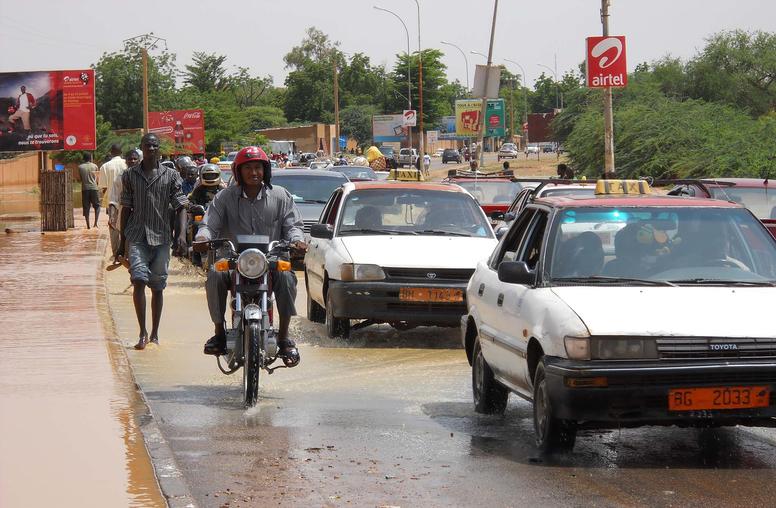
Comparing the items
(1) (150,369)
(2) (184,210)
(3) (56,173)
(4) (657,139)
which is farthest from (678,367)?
(4) (657,139)

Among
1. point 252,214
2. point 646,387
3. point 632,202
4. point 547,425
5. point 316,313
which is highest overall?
point 632,202

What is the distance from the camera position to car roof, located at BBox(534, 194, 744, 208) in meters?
8.27

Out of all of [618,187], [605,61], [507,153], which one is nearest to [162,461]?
[618,187]

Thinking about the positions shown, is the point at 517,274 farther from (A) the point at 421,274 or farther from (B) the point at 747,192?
(B) the point at 747,192

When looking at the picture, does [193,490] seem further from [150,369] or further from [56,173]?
[56,173]

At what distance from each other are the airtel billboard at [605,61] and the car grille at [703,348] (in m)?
17.1

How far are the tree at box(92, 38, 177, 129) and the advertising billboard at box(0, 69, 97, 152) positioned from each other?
37388 mm

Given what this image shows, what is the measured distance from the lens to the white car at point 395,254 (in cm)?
1252

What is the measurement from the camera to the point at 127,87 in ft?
274

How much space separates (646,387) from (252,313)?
307 centimetres

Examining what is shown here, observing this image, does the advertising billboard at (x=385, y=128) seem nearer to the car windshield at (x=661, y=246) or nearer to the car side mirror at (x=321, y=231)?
the car side mirror at (x=321, y=231)

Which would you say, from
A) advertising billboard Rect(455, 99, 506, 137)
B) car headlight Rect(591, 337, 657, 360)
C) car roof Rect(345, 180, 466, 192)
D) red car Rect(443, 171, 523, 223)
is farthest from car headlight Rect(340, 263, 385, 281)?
advertising billboard Rect(455, 99, 506, 137)

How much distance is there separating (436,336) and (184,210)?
289 cm

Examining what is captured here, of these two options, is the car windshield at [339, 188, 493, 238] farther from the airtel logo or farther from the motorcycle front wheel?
the airtel logo
